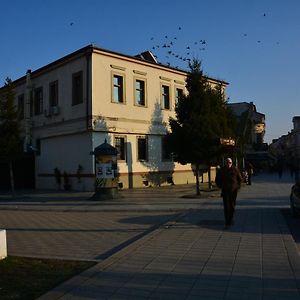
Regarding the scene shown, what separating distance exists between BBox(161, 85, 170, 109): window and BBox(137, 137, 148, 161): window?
3.44 meters

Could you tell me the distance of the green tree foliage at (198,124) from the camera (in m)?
24.2

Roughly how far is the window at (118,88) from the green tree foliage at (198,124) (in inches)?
271

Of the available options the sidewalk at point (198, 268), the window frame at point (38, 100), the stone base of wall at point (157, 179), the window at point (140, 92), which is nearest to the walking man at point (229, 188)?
the sidewalk at point (198, 268)

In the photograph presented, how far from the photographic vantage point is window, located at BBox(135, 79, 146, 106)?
3322cm

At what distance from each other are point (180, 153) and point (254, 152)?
185ft

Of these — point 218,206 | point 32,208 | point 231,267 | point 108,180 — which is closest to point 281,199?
point 218,206

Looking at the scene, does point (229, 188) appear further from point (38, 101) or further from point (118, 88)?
point (38, 101)

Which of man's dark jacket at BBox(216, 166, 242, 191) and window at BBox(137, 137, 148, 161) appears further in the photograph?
window at BBox(137, 137, 148, 161)

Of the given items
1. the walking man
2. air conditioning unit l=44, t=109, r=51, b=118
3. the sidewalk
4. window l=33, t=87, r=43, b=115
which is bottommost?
the sidewalk

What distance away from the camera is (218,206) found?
61.5ft

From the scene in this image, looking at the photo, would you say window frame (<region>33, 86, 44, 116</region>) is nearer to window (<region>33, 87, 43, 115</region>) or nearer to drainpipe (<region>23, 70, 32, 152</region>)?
window (<region>33, 87, 43, 115</region>)

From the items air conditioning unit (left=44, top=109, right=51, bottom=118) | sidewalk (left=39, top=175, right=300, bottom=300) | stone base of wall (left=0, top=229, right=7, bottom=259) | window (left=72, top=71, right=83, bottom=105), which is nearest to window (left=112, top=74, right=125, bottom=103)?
window (left=72, top=71, right=83, bottom=105)

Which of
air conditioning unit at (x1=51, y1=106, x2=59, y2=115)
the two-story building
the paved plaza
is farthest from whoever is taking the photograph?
air conditioning unit at (x1=51, y1=106, x2=59, y2=115)

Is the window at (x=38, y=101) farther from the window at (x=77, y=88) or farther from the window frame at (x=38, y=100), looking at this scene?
the window at (x=77, y=88)
